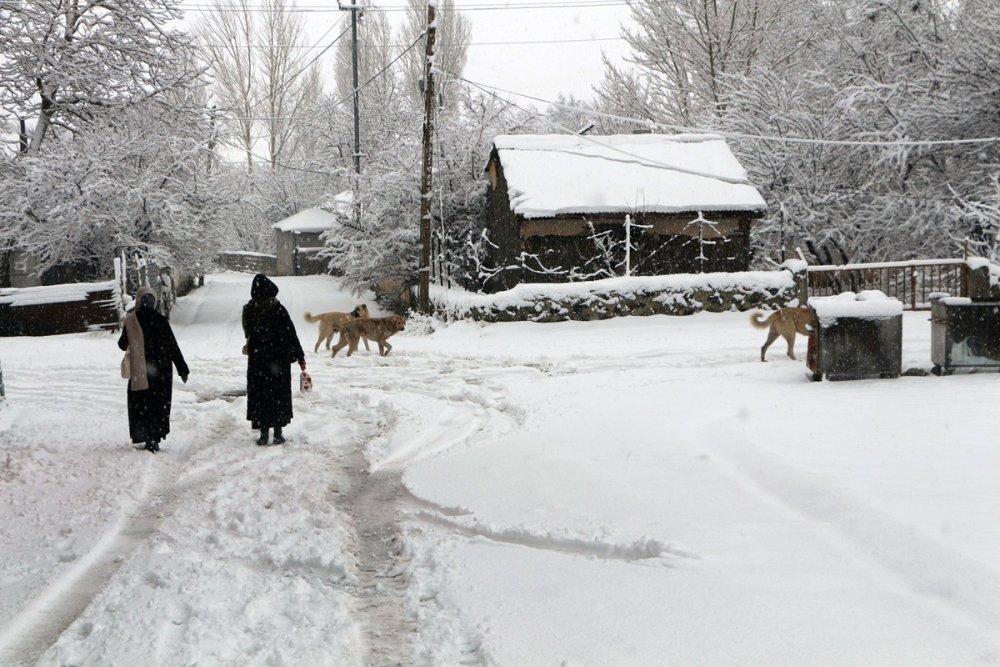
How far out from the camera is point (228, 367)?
49.8 ft

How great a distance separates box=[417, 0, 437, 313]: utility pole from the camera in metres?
20.8

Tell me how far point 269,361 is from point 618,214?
16225mm

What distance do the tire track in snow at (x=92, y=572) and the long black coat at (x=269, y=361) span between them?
1028 mm

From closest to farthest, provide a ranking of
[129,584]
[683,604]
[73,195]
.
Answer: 1. [683,604]
2. [129,584]
3. [73,195]

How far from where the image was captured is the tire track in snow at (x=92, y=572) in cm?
425

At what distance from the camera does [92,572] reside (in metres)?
5.27

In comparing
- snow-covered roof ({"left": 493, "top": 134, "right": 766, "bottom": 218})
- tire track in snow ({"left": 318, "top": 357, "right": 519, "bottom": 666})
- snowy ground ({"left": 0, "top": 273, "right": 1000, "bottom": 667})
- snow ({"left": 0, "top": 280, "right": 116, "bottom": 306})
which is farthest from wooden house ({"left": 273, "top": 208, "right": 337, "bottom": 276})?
snowy ground ({"left": 0, "top": 273, "right": 1000, "bottom": 667})

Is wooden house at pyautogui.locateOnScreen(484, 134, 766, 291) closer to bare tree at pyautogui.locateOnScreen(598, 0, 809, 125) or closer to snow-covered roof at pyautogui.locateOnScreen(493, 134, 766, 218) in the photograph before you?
snow-covered roof at pyautogui.locateOnScreen(493, 134, 766, 218)

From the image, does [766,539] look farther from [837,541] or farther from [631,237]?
[631,237]

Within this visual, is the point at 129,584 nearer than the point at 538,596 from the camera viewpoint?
No

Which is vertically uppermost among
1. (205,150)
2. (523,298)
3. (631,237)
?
(205,150)

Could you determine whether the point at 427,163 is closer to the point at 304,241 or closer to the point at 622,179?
the point at 622,179

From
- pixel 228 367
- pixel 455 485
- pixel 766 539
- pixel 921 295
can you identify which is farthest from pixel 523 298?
pixel 766 539

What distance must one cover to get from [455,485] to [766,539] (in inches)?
106
